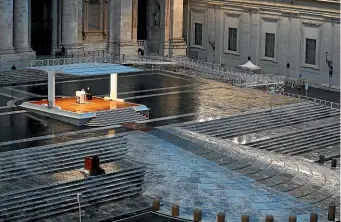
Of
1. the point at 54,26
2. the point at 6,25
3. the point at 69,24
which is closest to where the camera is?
the point at 6,25

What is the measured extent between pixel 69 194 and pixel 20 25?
113ft

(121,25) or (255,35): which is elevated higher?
(121,25)

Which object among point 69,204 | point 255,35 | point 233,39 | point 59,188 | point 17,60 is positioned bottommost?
point 69,204

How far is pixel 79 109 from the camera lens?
57.0 meters

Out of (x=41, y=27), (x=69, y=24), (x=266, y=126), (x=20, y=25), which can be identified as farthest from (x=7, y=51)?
(x=266, y=126)

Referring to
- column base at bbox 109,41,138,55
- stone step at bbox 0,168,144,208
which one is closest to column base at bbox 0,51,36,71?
column base at bbox 109,41,138,55

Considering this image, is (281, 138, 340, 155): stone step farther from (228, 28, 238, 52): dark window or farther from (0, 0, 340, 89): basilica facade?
(228, 28, 238, 52): dark window

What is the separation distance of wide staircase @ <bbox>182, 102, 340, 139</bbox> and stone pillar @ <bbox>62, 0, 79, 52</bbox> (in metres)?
24.1

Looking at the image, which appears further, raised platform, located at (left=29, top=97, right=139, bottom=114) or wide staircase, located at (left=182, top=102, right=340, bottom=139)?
raised platform, located at (left=29, top=97, right=139, bottom=114)

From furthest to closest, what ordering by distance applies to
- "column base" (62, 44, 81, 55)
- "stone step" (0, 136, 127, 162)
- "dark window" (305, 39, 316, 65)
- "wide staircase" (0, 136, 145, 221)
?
"column base" (62, 44, 81, 55), "dark window" (305, 39, 316, 65), "stone step" (0, 136, 127, 162), "wide staircase" (0, 136, 145, 221)

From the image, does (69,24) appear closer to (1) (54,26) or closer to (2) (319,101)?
(1) (54,26)

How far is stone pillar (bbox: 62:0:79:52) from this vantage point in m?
79.4

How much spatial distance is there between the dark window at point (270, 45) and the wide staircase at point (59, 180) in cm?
3476

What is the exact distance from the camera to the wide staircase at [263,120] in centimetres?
5647
